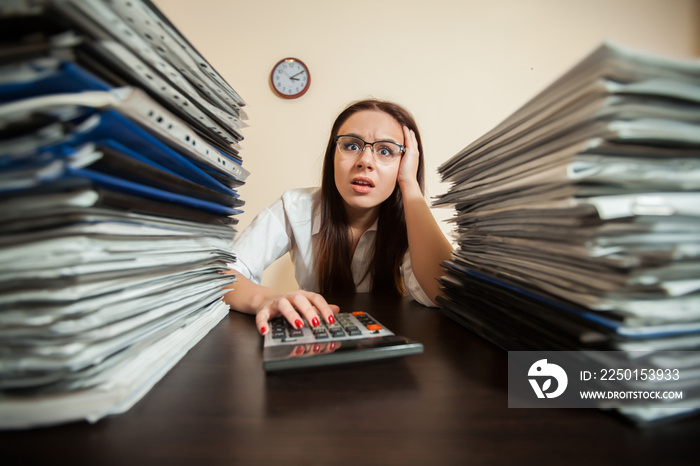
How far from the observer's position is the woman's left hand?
2.81ft

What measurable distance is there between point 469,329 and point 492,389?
0.17m

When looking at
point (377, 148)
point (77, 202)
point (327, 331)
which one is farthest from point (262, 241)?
point (77, 202)

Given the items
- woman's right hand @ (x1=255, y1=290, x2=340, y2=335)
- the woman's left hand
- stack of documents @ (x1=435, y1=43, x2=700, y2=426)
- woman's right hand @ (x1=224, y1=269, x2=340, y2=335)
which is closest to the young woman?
the woman's left hand

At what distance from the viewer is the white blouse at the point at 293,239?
1.06 m

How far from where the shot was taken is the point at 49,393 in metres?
0.20

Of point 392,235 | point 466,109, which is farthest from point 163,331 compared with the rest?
point 466,109

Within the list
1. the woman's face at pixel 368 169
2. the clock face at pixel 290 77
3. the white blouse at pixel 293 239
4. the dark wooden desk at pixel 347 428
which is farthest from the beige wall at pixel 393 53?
the dark wooden desk at pixel 347 428

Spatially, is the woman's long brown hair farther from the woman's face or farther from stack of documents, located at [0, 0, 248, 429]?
stack of documents, located at [0, 0, 248, 429]

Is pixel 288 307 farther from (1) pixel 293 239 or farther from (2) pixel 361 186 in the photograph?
(1) pixel 293 239

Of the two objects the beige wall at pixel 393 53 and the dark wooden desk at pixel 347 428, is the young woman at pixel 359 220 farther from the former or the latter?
the beige wall at pixel 393 53

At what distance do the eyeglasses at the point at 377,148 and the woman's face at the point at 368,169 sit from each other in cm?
1

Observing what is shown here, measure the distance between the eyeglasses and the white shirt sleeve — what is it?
0.37 metres

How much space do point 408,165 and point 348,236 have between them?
1.34 feet

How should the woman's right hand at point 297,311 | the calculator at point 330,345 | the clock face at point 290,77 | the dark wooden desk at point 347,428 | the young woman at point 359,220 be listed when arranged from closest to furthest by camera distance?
the dark wooden desk at point 347,428, the calculator at point 330,345, the woman's right hand at point 297,311, the young woman at point 359,220, the clock face at point 290,77
